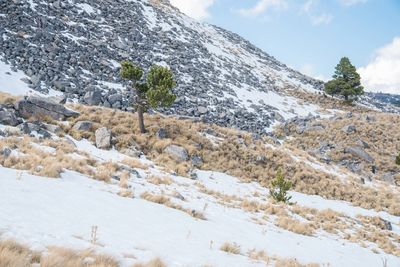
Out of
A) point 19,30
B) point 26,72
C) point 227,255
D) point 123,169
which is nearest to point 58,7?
point 19,30

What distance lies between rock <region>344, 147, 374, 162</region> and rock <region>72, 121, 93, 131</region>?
2708 centimetres

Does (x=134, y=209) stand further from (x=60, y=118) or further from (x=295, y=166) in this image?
(x=295, y=166)

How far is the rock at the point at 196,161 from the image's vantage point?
931 inches

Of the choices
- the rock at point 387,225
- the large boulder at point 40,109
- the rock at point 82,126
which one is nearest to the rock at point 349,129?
the rock at point 387,225

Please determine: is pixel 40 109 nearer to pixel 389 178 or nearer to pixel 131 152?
pixel 131 152

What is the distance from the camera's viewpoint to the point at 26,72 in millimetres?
34031

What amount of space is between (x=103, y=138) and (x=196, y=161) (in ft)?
19.9

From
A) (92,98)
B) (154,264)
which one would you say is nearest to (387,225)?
(154,264)

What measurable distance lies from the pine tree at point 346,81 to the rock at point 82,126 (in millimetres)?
51246

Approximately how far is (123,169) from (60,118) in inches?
343

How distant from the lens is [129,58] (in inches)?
1930

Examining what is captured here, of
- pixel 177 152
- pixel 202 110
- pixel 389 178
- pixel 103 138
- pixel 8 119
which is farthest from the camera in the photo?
pixel 202 110

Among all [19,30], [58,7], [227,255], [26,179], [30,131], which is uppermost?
[58,7]

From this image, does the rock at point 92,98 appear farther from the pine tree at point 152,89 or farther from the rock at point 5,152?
the rock at point 5,152
